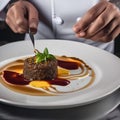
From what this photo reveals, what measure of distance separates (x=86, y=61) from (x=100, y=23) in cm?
13

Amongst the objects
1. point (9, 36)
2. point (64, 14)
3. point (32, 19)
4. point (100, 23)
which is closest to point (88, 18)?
point (100, 23)

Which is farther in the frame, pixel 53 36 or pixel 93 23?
pixel 53 36

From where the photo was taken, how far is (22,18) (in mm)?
994

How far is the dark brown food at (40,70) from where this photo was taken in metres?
0.81

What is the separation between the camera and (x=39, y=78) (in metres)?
0.82

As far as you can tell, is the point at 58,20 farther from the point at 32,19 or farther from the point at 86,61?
the point at 86,61

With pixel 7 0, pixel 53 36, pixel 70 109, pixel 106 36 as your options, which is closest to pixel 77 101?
→ pixel 70 109

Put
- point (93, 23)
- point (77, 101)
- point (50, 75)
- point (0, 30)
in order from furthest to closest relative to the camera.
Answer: point (0, 30) < point (93, 23) < point (50, 75) < point (77, 101)

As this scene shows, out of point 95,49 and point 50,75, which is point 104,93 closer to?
point 50,75

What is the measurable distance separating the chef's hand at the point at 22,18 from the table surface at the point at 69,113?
13.2 inches

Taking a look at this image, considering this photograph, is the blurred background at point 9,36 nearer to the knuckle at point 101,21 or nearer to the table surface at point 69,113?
the knuckle at point 101,21

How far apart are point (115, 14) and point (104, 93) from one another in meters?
0.40

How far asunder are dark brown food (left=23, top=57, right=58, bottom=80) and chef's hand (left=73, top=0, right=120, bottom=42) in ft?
0.48

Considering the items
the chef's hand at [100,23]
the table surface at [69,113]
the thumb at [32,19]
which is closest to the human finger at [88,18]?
the chef's hand at [100,23]
